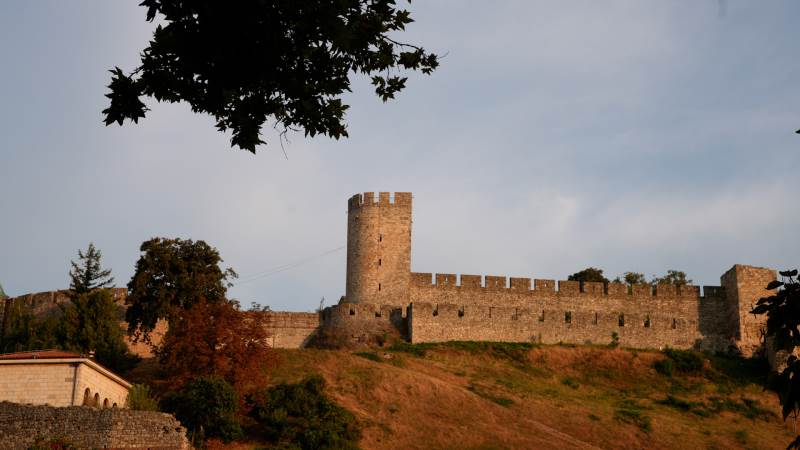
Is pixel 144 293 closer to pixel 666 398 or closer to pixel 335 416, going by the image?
pixel 335 416

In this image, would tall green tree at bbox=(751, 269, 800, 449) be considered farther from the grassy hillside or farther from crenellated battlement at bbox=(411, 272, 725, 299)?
crenellated battlement at bbox=(411, 272, 725, 299)

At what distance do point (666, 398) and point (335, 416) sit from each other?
17.9 m

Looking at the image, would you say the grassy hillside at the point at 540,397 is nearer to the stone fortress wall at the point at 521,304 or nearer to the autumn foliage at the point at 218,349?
the stone fortress wall at the point at 521,304

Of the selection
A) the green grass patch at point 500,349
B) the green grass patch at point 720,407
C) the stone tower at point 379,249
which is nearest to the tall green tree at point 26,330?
the stone tower at point 379,249

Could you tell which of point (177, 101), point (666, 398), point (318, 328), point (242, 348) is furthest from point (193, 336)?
point (177, 101)

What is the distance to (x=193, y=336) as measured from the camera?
3241cm

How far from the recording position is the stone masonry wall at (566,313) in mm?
47094

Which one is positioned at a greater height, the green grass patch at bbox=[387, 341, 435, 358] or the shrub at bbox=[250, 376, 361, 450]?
the green grass patch at bbox=[387, 341, 435, 358]

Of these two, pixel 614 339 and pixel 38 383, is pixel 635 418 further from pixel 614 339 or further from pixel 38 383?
pixel 38 383

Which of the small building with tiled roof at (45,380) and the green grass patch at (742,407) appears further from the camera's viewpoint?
the green grass patch at (742,407)

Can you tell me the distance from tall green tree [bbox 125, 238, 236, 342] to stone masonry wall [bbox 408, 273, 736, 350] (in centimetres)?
1075

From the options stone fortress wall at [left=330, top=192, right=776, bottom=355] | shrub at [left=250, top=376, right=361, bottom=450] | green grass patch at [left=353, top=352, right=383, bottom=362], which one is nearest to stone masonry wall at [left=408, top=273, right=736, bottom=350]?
stone fortress wall at [left=330, top=192, right=776, bottom=355]

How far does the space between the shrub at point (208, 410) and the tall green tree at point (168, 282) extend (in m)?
9.97

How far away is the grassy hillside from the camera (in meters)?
33.3
